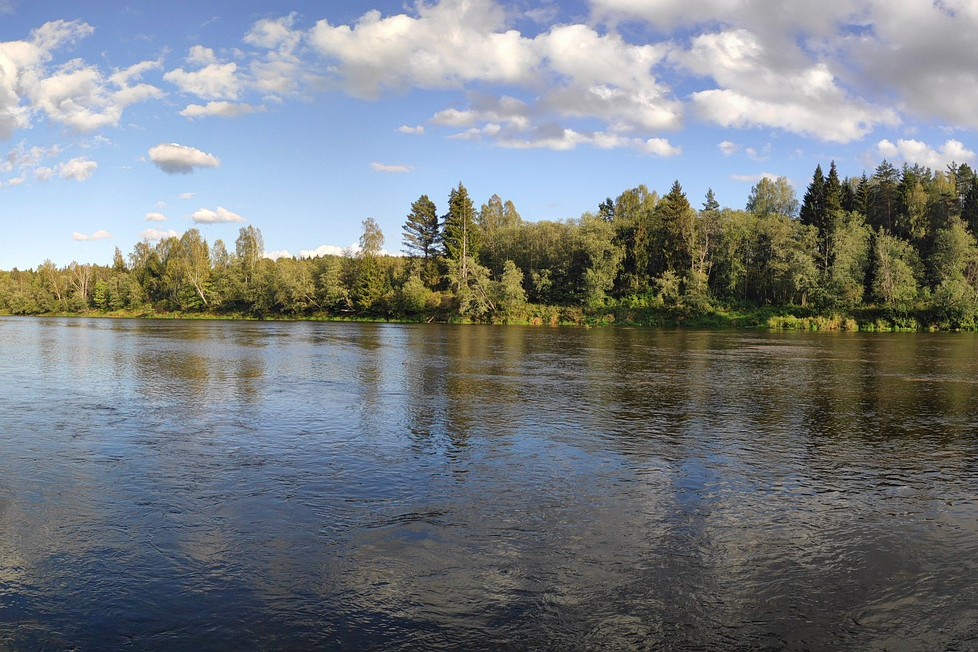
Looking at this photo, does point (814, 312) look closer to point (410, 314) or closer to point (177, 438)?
point (410, 314)

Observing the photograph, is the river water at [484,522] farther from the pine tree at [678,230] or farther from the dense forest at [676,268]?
the pine tree at [678,230]

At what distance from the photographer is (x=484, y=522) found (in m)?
9.88

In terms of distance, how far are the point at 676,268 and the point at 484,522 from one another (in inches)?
3453

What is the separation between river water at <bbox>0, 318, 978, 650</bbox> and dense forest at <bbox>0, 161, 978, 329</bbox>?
2457 inches

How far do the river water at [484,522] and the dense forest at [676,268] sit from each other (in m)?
62.4

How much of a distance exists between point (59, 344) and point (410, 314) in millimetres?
55724

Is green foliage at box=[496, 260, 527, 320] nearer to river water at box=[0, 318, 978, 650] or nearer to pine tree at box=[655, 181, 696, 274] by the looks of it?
pine tree at box=[655, 181, 696, 274]

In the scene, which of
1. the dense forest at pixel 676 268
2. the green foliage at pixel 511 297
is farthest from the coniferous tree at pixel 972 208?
the green foliage at pixel 511 297

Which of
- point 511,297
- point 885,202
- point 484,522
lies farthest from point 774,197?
point 484,522

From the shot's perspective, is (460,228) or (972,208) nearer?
(972,208)

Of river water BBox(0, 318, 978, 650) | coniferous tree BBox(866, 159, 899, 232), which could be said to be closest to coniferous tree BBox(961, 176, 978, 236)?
coniferous tree BBox(866, 159, 899, 232)

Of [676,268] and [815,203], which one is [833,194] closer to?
[815,203]

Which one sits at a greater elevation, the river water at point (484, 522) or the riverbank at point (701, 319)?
the riverbank at point (701, 319)

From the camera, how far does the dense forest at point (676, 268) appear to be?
77.1 metres
